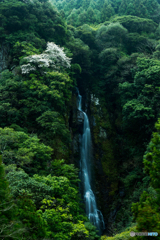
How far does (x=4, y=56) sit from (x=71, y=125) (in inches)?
388

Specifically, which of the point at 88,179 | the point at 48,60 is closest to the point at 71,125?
the point at 88,179

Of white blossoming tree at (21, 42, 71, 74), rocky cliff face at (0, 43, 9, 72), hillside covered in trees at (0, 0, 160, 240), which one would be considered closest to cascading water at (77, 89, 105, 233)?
hillside covered in trees at (0, 0, 160, 240)

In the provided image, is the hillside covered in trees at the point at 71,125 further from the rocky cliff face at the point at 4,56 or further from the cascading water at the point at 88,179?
the cascading water at the point at 88,179

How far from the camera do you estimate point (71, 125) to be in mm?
19438

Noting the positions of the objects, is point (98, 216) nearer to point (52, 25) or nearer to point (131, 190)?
point (131, 190)

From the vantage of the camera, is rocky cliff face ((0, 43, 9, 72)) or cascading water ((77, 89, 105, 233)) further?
rocky cliff face ((0, 43, 9, 72))

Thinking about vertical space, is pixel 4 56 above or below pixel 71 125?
above

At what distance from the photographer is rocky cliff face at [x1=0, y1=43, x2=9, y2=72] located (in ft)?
57.6

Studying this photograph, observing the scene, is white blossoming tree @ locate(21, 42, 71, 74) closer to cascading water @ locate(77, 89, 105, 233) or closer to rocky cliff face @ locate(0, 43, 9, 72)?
rocky cliff face @ locate(0, 43, 9, 72)

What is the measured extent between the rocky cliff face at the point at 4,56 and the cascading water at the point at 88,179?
31.2ft

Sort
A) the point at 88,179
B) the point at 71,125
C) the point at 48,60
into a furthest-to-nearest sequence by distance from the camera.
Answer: the point at 71,125 < the point at 88,179 < the point at 48,60

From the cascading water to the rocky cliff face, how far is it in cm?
952

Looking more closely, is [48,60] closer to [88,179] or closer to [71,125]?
[71,125]

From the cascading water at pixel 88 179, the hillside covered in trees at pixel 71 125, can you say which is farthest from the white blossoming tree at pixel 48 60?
the cascading water at pixel 88 179
